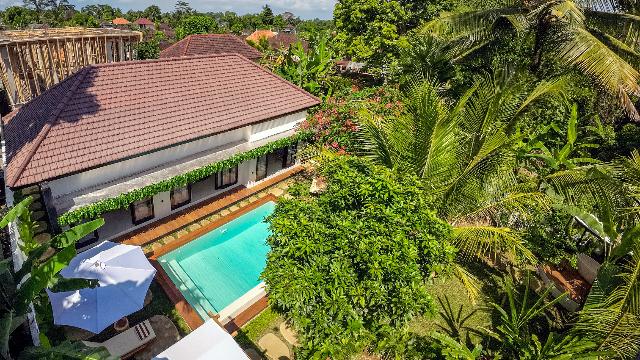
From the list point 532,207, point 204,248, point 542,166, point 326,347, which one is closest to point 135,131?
point 204,248

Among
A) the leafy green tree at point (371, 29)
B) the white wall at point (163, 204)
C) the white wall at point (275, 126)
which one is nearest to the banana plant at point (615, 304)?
the white wall at point (275, 126)

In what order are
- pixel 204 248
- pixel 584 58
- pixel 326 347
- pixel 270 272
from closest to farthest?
pixel 326 347
pixel 270 272
pixel 584 58
pixel 204 248

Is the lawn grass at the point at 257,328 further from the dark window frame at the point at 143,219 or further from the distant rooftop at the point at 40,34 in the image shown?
the distant rooftop at the point at 40,34

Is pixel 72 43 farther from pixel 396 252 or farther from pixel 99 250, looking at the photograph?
pixel 396 252

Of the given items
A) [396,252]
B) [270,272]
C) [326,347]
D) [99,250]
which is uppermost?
[396,252]

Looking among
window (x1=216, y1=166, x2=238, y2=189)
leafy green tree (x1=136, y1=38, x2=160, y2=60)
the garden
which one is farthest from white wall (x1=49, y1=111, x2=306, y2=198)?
leafy green tree (x1=136, y1=38, x2=160, y2=60)

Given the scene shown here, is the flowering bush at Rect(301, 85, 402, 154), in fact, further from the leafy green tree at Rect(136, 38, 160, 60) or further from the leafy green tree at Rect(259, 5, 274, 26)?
the leafy green tree at Rect(259, 5, 274, 26)
